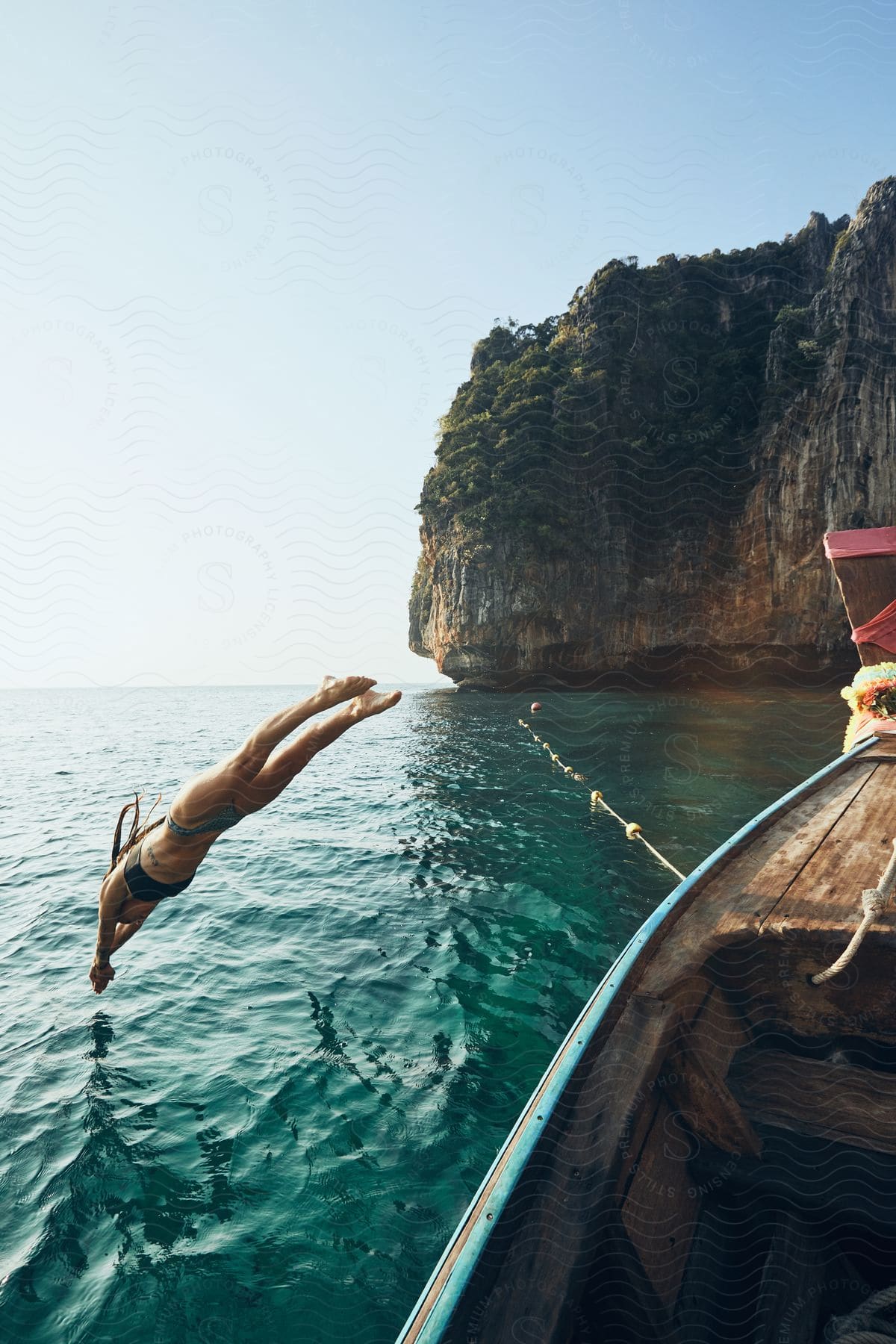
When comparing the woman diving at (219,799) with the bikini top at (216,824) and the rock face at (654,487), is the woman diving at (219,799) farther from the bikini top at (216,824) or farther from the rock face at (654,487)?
the rock face at (654,487)

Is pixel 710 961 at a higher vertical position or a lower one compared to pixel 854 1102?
higher

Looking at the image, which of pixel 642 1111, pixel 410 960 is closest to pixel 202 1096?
pixel 410 960

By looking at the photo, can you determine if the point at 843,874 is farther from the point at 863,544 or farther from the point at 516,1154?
the point at 863,544

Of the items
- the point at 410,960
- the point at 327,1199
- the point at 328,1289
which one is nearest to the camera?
the point at 328,1289

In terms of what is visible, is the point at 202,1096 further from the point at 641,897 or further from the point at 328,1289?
the point at 641,897

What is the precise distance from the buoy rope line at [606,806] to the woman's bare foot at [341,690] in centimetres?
273

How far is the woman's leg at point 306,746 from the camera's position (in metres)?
3.01

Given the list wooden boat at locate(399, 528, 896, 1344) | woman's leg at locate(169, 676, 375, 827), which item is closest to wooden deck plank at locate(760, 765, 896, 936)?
wooden boat at locate(399, 528, 896, 1344)

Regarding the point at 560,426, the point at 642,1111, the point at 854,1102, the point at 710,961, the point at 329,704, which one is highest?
the point at 560,426

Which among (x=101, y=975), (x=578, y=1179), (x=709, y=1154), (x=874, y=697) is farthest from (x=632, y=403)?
(x=578, y=1179)

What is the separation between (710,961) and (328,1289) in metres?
2.21

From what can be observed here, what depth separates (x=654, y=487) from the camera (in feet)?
109

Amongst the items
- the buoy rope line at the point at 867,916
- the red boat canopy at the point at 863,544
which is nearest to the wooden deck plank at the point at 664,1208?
the buoy rope line at the point at 867,916

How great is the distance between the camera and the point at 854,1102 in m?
2.28
